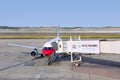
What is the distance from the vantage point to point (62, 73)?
36.4 metres

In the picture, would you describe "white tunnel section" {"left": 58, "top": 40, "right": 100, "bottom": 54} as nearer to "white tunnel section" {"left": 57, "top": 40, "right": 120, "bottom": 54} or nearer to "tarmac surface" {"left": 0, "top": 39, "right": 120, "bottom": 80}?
"white tunnel section" {"left": 57, "top": 40, "right": 120, "bottom": 54}

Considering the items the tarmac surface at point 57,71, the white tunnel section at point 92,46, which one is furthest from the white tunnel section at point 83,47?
the tarmac surface at point 57,71

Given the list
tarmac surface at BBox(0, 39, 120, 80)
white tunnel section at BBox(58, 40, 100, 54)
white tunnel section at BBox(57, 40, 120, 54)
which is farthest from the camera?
white tunnel section at BBox(58, 40, 100, 54)

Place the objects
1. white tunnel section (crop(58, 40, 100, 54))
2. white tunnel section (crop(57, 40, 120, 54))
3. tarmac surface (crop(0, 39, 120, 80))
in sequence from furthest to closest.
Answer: white tunnel section (crop(58, 40, 100, 54)), white tunnel section (crop(57, 40, 120, 54)), tarmac surface (crop(0, 39, 120, 80))

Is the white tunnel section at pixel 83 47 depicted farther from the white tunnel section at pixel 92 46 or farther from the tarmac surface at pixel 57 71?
the tarmac surface at pixel 57 71

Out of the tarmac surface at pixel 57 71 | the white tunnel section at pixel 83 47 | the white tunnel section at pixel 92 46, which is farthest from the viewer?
the white tunnel section at pixel 83 47

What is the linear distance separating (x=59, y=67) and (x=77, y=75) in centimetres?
687

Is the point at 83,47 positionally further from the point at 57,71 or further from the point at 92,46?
the point at 57,71

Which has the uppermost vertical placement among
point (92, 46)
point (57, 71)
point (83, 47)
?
point (92, 46)

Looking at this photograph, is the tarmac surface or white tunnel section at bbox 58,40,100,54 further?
white tunnel section at bbox 58,40,100,54

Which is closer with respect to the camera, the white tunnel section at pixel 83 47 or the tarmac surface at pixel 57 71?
the tarmac surface at pixel 57 71

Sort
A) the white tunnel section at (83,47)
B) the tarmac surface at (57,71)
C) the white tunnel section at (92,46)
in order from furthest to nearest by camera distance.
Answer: the white tunnel section at (83,47)
the white tunnel section at (92,46)
the tarmac surface at (57,71)

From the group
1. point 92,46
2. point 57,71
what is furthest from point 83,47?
point 57,71

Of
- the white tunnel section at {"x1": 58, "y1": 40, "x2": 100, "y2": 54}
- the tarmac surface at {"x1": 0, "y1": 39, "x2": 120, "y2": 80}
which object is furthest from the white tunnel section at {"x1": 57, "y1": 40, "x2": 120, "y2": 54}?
the tarmac surface at {"x1": 0, "y1": 39, "x2": 120, "y2": 80}
